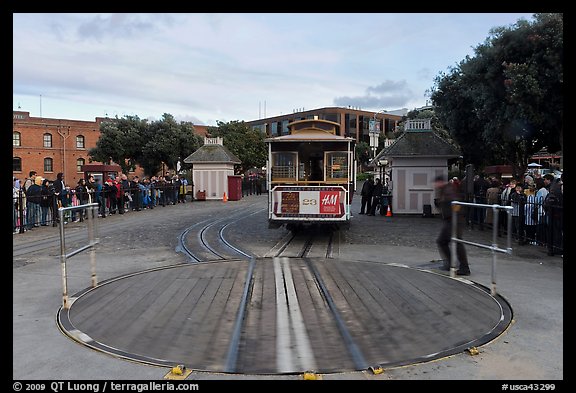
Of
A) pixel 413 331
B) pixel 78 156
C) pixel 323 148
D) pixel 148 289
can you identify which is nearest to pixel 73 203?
pixel 323 148

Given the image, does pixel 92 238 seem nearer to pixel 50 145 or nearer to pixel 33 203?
pixel 33 203

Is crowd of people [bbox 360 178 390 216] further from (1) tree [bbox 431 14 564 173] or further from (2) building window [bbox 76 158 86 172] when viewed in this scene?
(2) building window [bbox 76 158 86 172]

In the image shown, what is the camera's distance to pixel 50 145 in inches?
2124

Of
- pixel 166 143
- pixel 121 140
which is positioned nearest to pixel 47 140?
pixel 121 140

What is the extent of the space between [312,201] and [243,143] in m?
39.4

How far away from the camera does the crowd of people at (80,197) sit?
51.2ft

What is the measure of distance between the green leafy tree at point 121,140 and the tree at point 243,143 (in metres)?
11.0

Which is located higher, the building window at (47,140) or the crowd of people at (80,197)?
the building window at (47,140)

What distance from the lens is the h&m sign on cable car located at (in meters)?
12.7

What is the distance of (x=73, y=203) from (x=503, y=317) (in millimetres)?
16901

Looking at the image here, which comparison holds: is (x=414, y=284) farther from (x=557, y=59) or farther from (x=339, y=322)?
(x=557, y=59)

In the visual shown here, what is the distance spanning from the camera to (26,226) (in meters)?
15.5

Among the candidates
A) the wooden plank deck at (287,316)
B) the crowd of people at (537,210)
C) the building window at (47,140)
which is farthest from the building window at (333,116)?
the wooden plank deck at (287,316)

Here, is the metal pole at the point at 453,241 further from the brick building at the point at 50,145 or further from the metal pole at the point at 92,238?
the brick building at the point at 50,145
